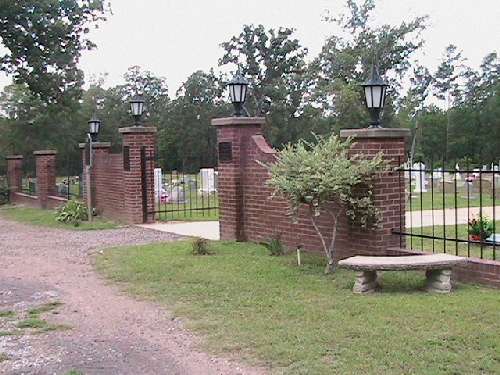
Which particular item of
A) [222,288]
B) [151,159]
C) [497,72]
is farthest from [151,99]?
[222,288]

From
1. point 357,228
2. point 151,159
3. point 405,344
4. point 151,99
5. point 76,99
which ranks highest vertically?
point 151,99

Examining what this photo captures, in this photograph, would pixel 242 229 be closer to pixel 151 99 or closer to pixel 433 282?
pixel 433 282

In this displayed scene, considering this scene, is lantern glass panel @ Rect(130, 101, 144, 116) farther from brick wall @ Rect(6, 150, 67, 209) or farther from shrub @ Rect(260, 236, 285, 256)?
shrub @ Rect(260, 236, 285, 256)

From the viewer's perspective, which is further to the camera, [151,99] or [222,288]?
[151,99]

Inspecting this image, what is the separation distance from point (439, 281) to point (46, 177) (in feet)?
57.2

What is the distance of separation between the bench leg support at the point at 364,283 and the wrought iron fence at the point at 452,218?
1.01 m

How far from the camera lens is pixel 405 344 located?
5.02 m

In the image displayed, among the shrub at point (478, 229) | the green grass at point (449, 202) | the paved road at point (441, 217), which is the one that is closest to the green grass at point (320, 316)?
the shrub at point (478, 229)

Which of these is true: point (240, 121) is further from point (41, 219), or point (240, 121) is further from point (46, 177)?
point (46, 177)

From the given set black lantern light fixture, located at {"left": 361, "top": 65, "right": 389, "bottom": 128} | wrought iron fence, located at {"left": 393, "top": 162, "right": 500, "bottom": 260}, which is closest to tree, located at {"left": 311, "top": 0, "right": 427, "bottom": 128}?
wrought iron fence, located at {"left": 393, "top": 162, "right": 500, "bottom": 260}

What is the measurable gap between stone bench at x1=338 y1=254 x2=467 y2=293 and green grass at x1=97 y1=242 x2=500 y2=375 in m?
0.15

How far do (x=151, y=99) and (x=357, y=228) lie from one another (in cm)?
5289

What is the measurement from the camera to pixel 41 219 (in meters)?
17.8

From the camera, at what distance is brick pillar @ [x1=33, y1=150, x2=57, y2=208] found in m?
22.0
